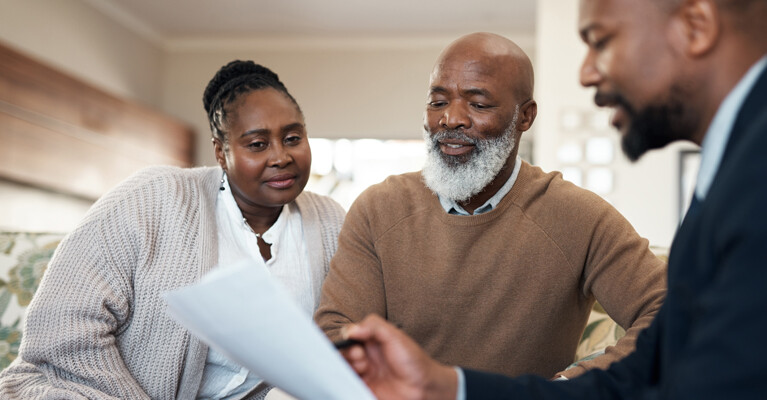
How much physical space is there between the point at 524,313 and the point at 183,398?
858mm

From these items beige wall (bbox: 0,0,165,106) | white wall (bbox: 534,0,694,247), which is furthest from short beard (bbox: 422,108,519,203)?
beige wall (bbox: 0,0,165,106)

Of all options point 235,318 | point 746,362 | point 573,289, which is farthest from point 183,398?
point 746,362

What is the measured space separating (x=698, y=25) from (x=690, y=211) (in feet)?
0.97

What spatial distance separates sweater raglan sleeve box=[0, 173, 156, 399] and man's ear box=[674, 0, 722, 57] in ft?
4.62

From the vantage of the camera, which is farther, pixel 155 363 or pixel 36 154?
pixel 36 154

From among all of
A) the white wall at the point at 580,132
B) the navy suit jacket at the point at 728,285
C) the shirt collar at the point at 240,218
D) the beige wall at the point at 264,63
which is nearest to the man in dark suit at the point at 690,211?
the navy suit jacket at the point at 728,285

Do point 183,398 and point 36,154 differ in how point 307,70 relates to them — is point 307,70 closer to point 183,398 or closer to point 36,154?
point 36,154

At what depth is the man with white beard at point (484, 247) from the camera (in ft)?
5.59

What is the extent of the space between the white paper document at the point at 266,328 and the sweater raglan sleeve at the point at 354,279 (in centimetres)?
79

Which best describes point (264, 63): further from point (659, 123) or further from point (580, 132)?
point (659, 123)

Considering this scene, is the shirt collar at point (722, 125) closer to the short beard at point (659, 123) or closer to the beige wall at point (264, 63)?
the short beard at point (659, 123)

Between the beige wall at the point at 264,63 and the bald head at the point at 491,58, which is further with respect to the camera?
the beige wall at the point at 264,63

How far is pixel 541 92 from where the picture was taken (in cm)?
523

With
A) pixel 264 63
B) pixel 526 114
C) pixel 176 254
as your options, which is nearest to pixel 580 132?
pixel 526 114
